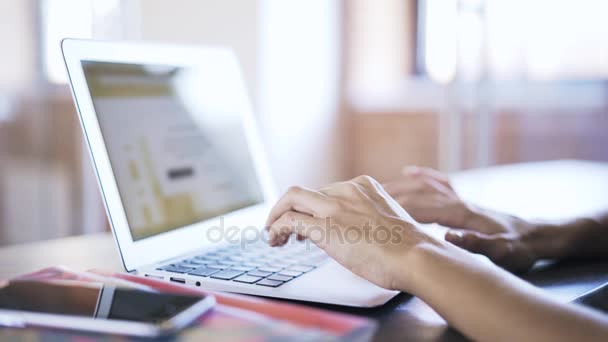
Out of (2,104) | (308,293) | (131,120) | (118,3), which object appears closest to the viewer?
(308,293)

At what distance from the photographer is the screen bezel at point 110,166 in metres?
0.70

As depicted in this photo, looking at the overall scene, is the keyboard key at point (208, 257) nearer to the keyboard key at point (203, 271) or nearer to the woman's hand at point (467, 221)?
the keyboard key at point (203, 271)

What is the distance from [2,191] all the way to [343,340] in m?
2.51

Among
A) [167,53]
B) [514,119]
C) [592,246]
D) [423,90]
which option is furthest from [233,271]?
[423,90]

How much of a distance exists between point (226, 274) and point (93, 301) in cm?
20

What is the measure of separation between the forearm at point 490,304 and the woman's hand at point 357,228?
2cm

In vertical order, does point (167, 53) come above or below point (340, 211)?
above

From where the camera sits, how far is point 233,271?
0.69m

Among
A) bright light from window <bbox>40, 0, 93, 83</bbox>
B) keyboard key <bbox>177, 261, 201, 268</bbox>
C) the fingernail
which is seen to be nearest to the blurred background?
bright light from window <bbox>40, 0, 93, 83</bbox>

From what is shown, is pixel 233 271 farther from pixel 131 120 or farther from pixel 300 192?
pixel 131 120

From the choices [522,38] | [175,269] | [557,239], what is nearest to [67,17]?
[522,38]

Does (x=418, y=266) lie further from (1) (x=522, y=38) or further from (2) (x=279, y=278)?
(1) (x=522, y=38)

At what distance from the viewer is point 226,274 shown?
675 millimetres

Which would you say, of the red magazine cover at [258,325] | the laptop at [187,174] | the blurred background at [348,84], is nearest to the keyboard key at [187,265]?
the laptop at [187,174]
